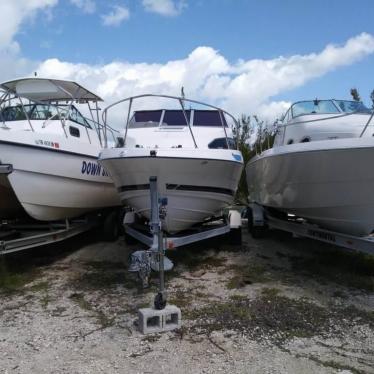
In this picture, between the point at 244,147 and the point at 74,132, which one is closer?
the point at 74,132

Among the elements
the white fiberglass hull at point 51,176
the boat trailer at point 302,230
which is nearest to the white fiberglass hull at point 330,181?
the boat trailer at point 302,230

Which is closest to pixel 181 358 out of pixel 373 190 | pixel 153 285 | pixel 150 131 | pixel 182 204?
pixel 153 285

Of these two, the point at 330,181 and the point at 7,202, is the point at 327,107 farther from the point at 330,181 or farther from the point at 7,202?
the point at 7,202

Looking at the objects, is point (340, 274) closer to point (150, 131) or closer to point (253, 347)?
point (253, 347)

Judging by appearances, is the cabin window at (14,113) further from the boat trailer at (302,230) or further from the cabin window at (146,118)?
the boat trailer at (302,230)

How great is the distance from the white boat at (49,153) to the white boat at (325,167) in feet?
9.59

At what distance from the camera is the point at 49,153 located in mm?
6617

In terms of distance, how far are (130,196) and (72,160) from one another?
4.70ft

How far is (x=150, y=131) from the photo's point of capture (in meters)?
7.19

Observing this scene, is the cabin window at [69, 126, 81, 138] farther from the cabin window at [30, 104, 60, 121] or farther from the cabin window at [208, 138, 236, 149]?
the cabin window at [208, 138, 236, 149]

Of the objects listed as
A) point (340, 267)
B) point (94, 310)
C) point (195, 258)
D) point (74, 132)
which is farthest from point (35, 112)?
point (340, 267)

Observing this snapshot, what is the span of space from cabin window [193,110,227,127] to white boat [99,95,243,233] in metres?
0.12

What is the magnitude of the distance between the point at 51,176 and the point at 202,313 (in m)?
3.25

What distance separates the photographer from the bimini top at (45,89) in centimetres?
771
